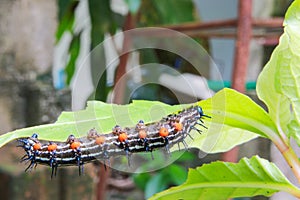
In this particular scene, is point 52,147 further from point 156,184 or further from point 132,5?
point 156,184

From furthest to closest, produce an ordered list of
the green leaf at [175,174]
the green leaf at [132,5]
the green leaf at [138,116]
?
the green leaf at [175,174], the green leaf at [132,5], the green leaf at [138,116]

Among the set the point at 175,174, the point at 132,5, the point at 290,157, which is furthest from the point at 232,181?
the point at 175,174

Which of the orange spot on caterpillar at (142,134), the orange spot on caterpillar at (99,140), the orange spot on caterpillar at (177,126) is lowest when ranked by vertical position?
the orange spot on caterpillar at (99,140)

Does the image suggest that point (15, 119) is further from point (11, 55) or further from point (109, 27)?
point (109, 27)

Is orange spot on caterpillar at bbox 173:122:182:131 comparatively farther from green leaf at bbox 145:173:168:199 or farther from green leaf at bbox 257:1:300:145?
green leaf at bbox 145:173:168:199

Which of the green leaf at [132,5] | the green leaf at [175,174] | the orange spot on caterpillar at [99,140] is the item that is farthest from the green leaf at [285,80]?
the green leaf at [175,174]

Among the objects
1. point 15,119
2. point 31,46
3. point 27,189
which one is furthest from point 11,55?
point 27,189

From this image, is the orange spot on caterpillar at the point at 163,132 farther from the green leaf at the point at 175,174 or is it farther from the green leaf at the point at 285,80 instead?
the green leaf at the point at 175,174
